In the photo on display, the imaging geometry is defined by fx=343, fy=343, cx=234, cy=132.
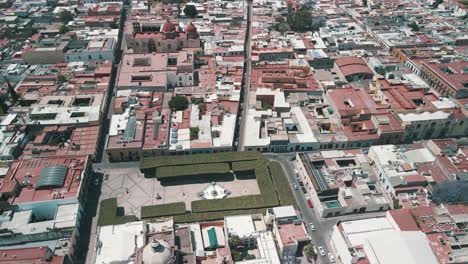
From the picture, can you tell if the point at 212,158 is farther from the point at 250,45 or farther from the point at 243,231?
the point at 250,45

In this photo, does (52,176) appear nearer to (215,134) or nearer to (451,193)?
(215,134)


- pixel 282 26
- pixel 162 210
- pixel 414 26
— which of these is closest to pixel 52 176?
pixel 162 210

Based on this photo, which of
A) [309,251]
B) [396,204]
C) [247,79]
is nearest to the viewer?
[309,251]

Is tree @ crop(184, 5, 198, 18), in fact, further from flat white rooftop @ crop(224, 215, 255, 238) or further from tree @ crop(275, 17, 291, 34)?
flat white rooftop @ crop(224, 215, 255, 238)

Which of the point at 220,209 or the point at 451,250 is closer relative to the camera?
the point at 451,250

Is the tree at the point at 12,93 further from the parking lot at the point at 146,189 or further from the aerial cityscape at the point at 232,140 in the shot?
the parking lot at the point at 146,189

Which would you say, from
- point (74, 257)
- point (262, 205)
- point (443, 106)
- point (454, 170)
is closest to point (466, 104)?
point (443, 106)
